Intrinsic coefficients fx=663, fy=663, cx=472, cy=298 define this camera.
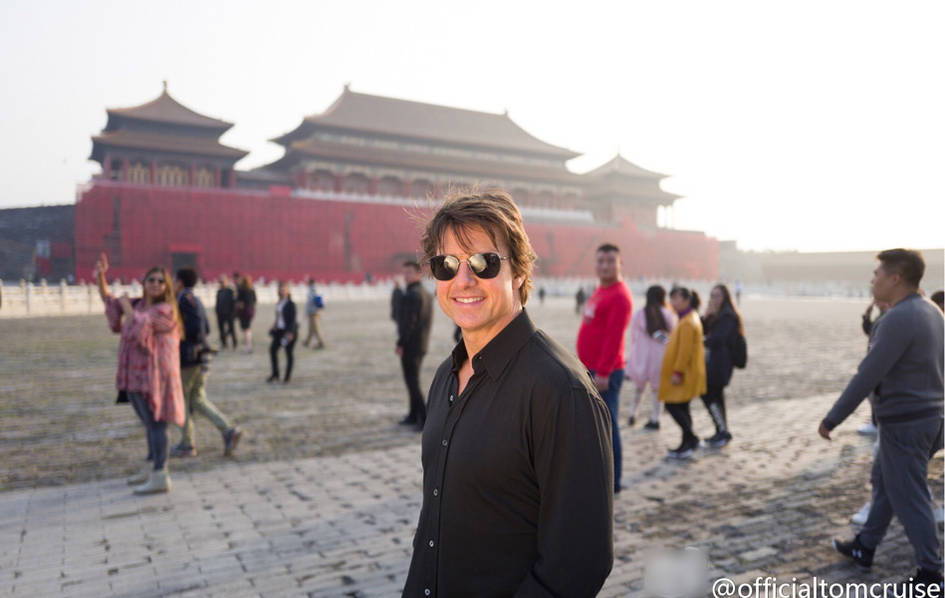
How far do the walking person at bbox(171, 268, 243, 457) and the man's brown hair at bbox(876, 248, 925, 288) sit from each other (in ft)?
13.8

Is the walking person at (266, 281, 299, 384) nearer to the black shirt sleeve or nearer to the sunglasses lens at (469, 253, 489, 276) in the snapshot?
the sunglasses lens at (469, 253, 489, 276)

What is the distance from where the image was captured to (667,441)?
5.48m

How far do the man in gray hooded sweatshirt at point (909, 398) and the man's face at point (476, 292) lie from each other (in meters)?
2.03

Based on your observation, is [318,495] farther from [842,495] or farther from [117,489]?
[842,495]

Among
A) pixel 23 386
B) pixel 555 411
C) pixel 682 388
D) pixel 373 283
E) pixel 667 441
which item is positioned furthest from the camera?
pixel 373 283

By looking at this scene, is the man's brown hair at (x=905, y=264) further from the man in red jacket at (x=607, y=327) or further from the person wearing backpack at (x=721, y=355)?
the person wearing backpack at (x=721, y=355)

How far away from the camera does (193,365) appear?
15.8 ft

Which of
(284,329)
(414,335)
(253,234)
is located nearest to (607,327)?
(414,335)

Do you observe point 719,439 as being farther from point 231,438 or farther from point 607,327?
point 231,438

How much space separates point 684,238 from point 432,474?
171 feet

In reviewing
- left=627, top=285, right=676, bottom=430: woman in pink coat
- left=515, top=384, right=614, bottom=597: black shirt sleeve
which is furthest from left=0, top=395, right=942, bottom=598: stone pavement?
left=515, top=384, right=614, bottom=597: black shirt sleeve

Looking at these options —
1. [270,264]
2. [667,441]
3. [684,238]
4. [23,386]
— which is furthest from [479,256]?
[684,238]

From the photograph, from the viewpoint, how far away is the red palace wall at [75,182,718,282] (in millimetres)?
30297

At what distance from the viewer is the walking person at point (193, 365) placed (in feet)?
15.7
